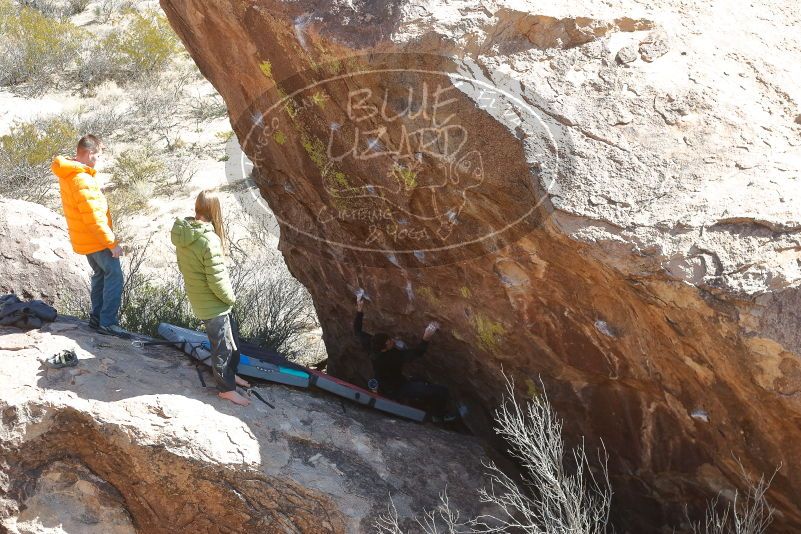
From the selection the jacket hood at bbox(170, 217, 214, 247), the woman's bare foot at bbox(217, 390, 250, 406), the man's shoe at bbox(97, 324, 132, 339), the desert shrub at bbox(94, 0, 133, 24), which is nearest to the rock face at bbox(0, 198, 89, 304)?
the man's shoe at bbox(97, 324, 132, 339)

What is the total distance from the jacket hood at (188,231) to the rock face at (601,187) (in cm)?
87

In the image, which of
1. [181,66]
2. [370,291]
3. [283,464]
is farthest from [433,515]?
[181,66]

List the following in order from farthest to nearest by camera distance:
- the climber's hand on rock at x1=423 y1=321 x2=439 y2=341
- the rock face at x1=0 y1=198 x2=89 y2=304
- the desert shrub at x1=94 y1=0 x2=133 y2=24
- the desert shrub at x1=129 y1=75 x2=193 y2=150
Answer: the desert shrub at x1=94 y1=0 x2=133 y2=24
the desert shrub at x1=129 y1=75 x2=193 y2=150
the rock face at x1=0 y1=198 x2=89 y2=304
the climber's hand on rock at x1=423 y1=321 x2=439 y2=341

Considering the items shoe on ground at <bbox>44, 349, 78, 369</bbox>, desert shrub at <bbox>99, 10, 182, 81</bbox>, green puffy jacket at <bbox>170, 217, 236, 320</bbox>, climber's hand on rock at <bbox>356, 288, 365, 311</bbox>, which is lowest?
climber's hand on rock at <bbox>356, 288, 365, 311</bbox>

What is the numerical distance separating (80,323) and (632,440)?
3341 mm

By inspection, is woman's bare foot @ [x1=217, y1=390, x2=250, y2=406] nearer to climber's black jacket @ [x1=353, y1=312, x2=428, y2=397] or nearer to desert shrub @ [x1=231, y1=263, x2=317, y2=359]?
climber's black jacket @ [x1=353, y1=312, x2=428, y2=397]

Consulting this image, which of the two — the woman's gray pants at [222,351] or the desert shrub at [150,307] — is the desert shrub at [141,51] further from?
the woman's gray pants at [222,351]

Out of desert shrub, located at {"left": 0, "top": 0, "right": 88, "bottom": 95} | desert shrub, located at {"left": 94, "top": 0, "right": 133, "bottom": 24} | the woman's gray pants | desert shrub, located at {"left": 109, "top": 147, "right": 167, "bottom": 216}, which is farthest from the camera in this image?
desert shrub, located at {"left": 94, "top": 0, "right": 133, "bottom": 24}

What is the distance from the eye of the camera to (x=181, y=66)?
48.3ft

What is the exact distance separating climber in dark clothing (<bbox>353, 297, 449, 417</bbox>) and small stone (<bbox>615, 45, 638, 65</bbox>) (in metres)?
1.93

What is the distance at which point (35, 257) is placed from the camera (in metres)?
6.41

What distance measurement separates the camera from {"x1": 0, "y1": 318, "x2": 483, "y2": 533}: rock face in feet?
13.3

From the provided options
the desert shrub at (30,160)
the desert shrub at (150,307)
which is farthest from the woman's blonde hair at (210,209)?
the desert shrub at (30,160)

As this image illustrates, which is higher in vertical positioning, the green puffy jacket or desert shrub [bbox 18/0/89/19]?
desert shrub [bbox 18/0/89/19]
